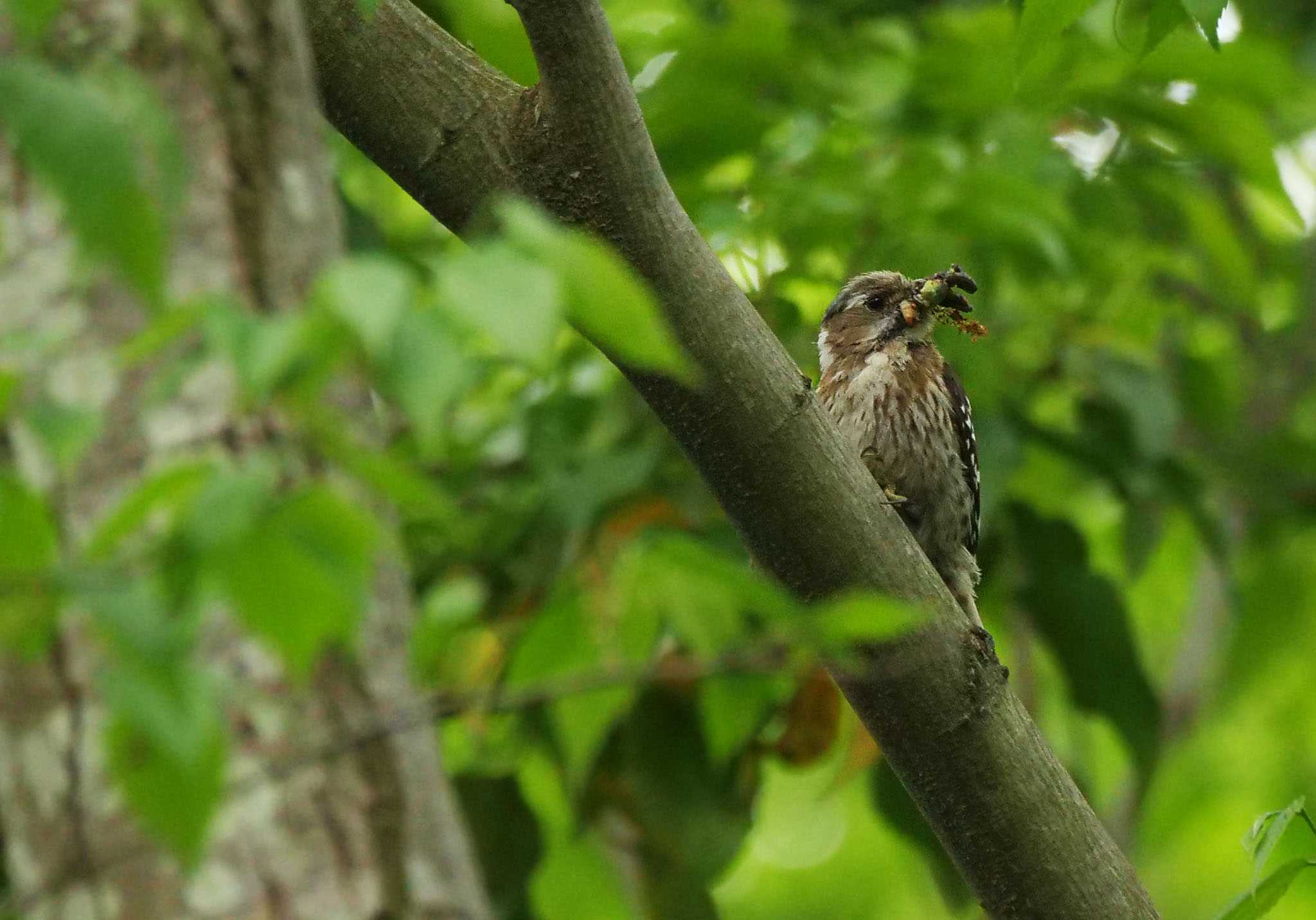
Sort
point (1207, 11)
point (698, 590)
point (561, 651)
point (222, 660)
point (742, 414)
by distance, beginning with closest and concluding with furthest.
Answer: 1. point (222, 660)
2. point (698, 590)
3. point (1207, 11)
4. point (742, 414)
5. point (561, 651)

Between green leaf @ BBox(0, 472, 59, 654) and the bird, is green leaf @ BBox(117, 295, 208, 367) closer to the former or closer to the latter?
green leaf @ BBox(0, 472, 59, 654)

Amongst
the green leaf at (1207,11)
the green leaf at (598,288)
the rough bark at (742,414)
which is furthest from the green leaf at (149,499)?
the green leaf at (1207,11)

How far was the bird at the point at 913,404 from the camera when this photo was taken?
4.51m

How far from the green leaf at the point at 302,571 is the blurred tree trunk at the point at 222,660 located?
23 centimetres

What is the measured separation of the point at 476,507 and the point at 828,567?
2.34 m

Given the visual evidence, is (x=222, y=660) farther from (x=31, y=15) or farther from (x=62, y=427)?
(x=31, y=15)

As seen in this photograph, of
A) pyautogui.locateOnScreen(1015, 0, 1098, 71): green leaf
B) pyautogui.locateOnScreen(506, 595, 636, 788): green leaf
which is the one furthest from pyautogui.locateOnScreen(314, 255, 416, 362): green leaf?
pyautogui.locateOnScreen(506, 595, 636, 788): green leaf

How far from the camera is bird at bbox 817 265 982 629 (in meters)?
4.51

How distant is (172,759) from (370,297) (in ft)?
1.57

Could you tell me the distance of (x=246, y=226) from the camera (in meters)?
1.92

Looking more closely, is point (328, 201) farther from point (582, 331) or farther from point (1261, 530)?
point (1261, 530)

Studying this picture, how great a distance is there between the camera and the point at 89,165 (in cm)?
146

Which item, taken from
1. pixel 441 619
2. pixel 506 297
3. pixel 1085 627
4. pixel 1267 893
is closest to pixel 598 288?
pixel 506 297

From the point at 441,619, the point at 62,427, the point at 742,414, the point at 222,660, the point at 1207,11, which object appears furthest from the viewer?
the point at 441,619
